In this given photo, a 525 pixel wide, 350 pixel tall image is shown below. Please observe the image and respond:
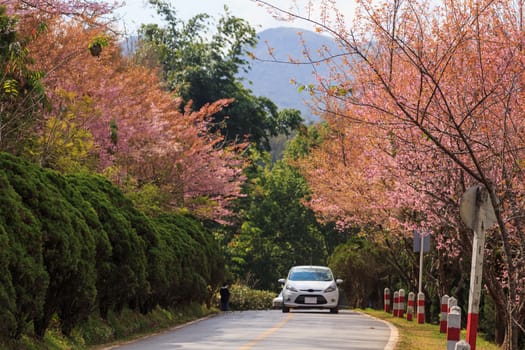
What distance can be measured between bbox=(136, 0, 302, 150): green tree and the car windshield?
20.2 meters

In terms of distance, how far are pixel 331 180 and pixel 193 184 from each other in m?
4.98

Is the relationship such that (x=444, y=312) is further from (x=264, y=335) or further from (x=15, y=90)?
(x=15, y=90)

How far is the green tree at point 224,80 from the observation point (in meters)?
55.2

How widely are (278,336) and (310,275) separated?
14181 mm

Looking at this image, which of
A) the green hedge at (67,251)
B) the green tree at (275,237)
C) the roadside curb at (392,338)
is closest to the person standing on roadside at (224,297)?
the roadside curb at (392,338)

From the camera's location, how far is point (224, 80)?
56875mm

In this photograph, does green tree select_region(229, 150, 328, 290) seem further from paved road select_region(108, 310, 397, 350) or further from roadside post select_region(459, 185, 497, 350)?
roadside post select_region(459, 185, 497, 350)

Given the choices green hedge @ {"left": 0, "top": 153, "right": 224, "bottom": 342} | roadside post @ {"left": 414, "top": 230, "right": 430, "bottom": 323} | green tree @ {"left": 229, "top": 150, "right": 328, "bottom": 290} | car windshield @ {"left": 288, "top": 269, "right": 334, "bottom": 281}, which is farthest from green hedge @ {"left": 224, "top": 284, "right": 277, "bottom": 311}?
green hedge @ {"left": 0, "top": 153, "right": 224, "bottom": 342}

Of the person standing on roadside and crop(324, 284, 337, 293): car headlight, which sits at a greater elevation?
crop(324, 284, 337, 293): car headlight

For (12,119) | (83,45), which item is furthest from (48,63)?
(12,119)

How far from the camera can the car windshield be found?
34.3m

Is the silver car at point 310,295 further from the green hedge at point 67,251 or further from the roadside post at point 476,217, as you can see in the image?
the roadside post at point 476,217

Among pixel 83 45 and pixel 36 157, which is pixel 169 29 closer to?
pixel 83 45

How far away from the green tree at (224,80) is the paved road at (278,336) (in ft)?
95.0
